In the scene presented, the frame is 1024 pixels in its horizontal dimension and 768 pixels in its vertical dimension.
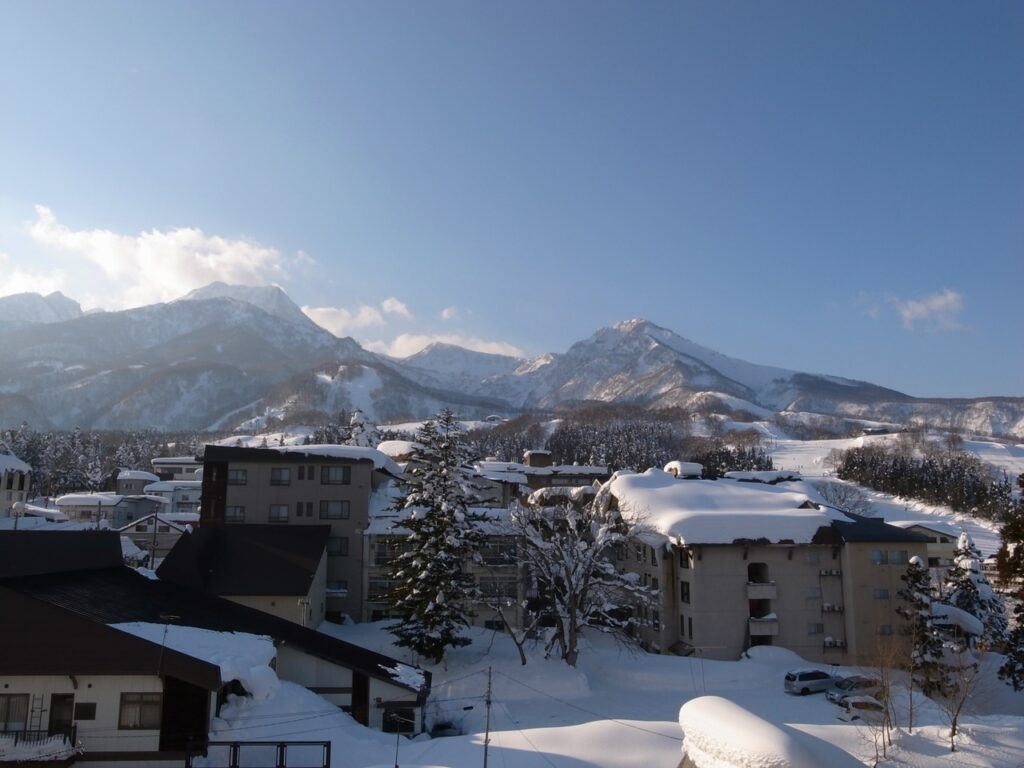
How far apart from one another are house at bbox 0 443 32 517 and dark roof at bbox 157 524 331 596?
38202 millimetres

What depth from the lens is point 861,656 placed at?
114ft

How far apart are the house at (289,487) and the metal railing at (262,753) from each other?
21442mm

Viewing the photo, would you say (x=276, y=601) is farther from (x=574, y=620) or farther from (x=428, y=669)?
(x=574, y=620)

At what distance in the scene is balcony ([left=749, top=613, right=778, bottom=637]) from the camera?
35.0 meters

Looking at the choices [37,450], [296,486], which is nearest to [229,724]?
[296,486]

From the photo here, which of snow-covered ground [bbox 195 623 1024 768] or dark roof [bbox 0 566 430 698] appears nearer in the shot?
snow-covered ground [bbox 195 623 1024 768]

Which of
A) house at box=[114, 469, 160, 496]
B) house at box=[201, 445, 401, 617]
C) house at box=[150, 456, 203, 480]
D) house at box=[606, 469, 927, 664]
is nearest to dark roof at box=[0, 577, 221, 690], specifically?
house at box=[201, 445, 401, 617]

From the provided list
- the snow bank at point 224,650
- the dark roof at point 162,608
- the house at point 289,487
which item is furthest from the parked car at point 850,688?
the house at point 289,487

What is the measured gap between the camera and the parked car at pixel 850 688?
2723cm

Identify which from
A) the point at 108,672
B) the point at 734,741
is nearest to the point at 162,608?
the point at 108,672

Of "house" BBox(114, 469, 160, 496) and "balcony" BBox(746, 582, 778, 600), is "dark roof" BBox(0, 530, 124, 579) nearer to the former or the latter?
"balcony" BBox(746, 582, 778, 600)

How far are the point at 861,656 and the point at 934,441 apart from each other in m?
191

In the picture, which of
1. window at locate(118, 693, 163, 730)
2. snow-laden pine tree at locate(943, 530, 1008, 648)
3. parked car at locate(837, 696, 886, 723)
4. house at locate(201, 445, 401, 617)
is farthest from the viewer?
house at locate(201, 445, 401, 617)

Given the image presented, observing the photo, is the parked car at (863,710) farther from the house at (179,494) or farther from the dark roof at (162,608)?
the house at (179,494)
